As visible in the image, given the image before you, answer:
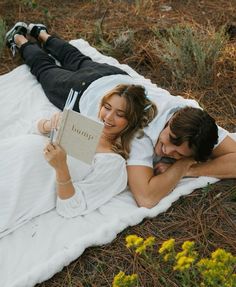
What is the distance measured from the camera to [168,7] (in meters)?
4.27

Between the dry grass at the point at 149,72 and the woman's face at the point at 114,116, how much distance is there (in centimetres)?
49

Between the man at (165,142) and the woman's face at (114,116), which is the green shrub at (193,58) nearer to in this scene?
the man at (165,142)

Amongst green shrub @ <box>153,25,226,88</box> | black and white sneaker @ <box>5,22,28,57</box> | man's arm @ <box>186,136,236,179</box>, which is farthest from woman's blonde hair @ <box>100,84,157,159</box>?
black and white sneaker @ <box>5,22,28,57</box>

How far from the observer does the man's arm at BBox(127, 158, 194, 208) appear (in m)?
2.27

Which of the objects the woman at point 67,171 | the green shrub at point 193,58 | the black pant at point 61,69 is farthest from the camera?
the green shrub at point 193,58

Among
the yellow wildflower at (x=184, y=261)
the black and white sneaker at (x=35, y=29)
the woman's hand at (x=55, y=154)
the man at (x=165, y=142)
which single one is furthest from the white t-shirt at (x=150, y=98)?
the black and white sneaker at (x=35, y=29)

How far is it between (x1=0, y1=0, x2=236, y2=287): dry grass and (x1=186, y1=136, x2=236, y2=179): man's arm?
2.7 inches

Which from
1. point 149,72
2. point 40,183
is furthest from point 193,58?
point 40,183

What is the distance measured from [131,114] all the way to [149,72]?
117 centimetres

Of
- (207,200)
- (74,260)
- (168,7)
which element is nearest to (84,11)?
(168,7)

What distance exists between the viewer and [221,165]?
243cm

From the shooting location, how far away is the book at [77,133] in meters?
1.85

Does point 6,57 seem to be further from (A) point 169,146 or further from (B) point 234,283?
(B) point 234,283

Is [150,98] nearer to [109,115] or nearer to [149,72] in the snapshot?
[109,115]
